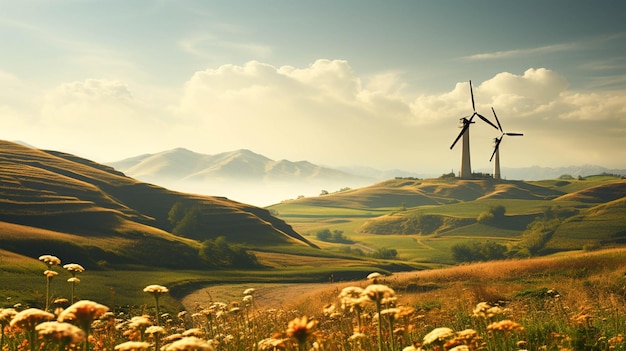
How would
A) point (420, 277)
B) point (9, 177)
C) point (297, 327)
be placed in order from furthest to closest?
point (9, 177) < point (420, 277) < point (297, 327)

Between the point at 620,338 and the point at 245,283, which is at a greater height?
the point at 620,338

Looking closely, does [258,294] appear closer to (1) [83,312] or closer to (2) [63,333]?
(1) [83,312]

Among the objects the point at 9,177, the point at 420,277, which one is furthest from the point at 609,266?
the point at 9,177

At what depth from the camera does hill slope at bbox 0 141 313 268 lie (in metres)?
84.7

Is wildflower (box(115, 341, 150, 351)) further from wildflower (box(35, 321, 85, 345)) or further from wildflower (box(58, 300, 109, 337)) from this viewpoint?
wildflower (box(35, 321, 85, 345))

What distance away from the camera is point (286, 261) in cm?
11000

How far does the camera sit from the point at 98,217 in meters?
111

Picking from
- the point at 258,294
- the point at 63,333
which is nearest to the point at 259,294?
the point at 258,294

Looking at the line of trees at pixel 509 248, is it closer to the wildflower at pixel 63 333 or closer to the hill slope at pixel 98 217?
the hill slope at pixel 98 217

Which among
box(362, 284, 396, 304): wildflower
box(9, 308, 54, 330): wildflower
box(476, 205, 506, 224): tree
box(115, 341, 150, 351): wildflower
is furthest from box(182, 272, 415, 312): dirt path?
box(476, 205, 506, 224): tree

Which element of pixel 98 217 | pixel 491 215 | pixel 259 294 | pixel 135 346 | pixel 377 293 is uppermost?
pixel 377 293

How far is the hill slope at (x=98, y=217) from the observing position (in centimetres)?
8471

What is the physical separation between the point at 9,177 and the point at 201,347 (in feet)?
448

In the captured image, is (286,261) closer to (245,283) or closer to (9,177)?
(245,283)
